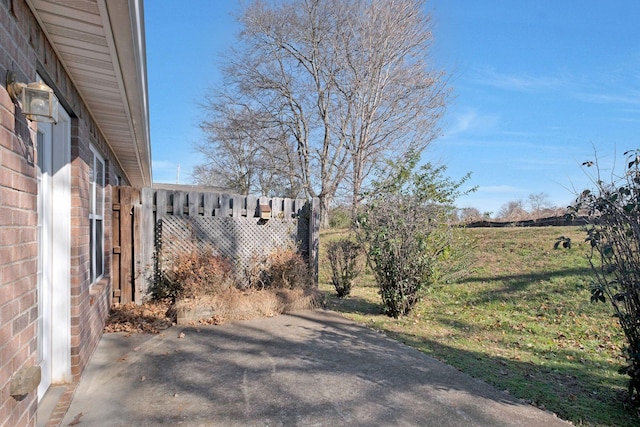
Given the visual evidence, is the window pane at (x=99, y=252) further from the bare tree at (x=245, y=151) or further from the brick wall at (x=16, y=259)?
the bare tree at (x=245, y=151)

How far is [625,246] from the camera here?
3.44 m

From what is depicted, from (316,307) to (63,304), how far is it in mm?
4389

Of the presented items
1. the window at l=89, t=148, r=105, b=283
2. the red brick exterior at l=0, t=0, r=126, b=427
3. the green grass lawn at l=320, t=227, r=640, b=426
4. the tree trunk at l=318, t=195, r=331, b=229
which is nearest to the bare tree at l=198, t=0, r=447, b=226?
the tree trunk at l=318, t=195, r=331, b=229

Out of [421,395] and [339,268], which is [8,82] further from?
[339,268]

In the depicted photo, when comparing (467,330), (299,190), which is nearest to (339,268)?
(467,330)

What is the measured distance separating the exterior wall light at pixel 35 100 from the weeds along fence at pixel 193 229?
15.7 feet

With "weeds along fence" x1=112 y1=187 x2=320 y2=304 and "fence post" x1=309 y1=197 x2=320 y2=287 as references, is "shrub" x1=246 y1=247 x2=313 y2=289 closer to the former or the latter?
"weeds along fence" x1=112 y1=187 x2=320 y2=304

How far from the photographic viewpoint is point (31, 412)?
7.49 ft

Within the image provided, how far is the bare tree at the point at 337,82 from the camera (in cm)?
1562

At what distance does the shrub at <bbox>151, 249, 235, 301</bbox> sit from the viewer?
6359 mm

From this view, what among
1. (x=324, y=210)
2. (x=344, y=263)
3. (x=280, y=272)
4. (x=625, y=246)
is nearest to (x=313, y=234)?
(x=344, y=263)

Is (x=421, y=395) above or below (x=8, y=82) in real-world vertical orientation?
below

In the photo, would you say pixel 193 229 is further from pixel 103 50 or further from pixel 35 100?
pixel 35 100

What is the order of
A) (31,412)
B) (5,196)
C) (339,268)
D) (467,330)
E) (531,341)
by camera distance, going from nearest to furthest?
(5,196) < (31,412) < (531,341) < (467,330) < (339,268)
